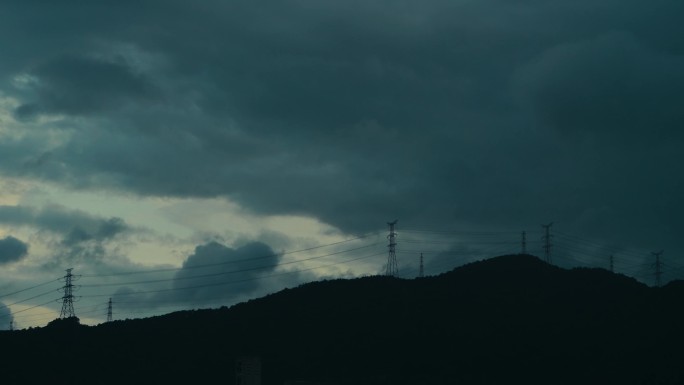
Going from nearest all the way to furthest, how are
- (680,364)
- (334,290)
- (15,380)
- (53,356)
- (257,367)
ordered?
(257,367) → (680,364) → (15,380) → (53,356) → (334,290)

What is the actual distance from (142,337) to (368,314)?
2758 cm

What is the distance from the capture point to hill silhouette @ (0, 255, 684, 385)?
86.9 metres

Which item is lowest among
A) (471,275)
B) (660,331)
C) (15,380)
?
(15,380)

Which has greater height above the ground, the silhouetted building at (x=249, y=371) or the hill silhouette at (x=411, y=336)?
the hill silhouette at (x=411, y=336)

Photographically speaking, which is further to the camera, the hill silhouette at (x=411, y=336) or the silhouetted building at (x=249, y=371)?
the hill silhouette at (x=411, y=336)

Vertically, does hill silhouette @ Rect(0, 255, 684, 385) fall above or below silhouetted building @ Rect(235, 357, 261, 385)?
above

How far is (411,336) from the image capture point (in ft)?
312

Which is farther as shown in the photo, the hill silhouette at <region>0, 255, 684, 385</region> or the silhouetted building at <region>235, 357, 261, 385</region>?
the hill silhouette at <region>0, 255, 684, 385</region>

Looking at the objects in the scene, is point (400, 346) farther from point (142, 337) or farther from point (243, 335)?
point (142, 337)

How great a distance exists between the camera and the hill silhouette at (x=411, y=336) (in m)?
86.9

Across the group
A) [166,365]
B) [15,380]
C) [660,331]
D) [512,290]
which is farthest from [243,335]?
[660,331]

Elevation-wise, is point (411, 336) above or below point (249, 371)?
above

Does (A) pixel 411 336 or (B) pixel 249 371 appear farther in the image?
(A) pixel 411 336

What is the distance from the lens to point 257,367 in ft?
230
